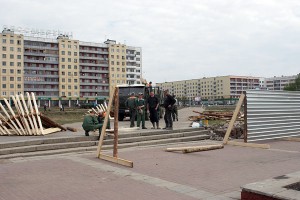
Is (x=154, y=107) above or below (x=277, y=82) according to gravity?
below

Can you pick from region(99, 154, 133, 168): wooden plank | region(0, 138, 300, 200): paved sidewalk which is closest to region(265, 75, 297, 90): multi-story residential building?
region(0, 138, 300, 200): paved sidewalk

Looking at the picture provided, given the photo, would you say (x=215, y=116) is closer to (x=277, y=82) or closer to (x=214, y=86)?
(x=214, y=86)

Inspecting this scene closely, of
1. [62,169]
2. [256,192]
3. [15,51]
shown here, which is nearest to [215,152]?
[62,169]

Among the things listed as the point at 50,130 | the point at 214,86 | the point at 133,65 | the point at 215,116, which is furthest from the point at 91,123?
the point at 214,86

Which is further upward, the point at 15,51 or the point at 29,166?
the point at 15,51

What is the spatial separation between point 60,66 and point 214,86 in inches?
3456

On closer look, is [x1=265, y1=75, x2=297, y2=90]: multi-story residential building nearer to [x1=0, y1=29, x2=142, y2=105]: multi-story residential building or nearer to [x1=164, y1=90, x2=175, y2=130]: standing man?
[x1=0, y1=29, x2=142, y2=105]: multi-story residential building

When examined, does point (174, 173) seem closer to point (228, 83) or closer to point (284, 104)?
point (284, 104)

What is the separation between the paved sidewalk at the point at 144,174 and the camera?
5.66 metres

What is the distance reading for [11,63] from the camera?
98.0 meters

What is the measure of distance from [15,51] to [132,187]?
334ft

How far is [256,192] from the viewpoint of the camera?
15.2 ft

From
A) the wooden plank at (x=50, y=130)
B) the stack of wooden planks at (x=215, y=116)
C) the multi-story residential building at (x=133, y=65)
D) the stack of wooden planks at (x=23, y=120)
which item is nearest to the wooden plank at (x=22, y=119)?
the stack of wooden planks at (x=23, y=120)

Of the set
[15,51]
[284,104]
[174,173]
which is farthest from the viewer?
[15,51]
